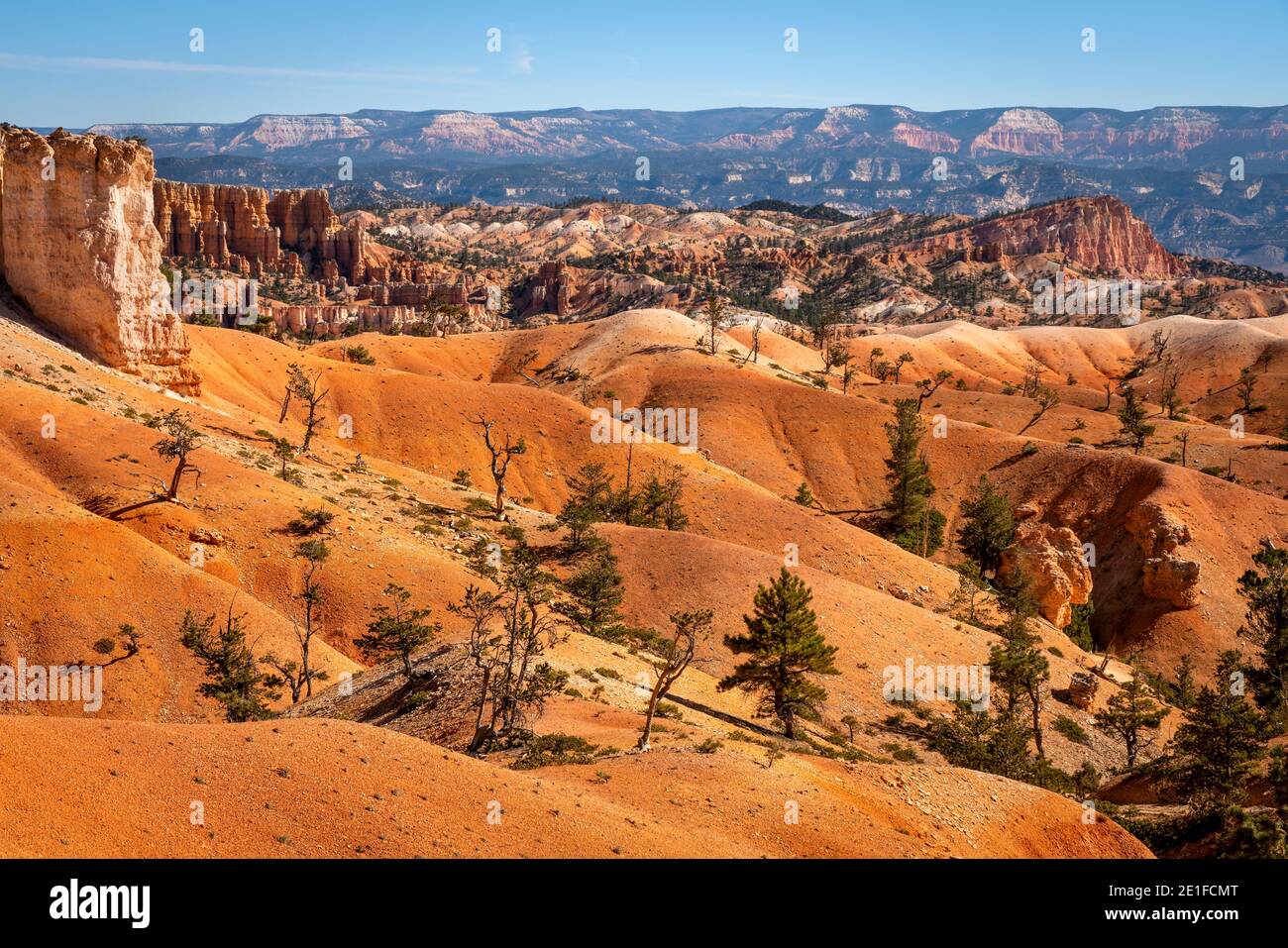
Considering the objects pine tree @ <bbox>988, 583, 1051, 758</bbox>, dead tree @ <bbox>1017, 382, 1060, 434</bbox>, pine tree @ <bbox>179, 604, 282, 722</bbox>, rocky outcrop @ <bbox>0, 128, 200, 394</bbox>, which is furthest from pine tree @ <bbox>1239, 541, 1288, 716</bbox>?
rocky outcrop @ <bbox>0, 128, 200, 394</bbox>

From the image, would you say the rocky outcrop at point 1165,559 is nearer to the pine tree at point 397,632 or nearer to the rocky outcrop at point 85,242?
the pine tree at point 397,632

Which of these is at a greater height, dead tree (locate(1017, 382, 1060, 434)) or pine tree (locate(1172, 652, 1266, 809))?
dead tree (locate(1017, 382, 1060, 434))

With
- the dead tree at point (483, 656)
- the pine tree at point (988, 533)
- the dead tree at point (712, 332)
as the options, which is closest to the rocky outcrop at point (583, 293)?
the dead tree at point (712, 332)

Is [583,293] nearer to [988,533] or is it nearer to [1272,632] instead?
[988,533]

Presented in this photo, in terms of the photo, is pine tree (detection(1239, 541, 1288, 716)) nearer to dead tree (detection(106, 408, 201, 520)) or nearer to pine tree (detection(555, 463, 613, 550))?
pine tree (detection(555, 463, 613, 550))

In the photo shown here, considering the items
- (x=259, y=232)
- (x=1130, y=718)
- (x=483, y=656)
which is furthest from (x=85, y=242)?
(x=259, y=232)
